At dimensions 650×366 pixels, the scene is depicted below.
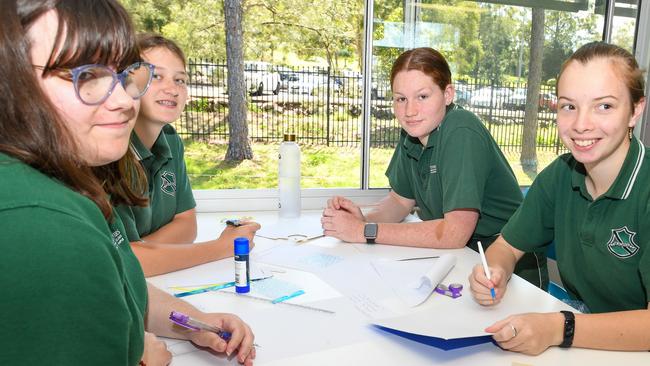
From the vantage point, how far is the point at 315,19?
538 cm

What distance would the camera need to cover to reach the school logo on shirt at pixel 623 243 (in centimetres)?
122

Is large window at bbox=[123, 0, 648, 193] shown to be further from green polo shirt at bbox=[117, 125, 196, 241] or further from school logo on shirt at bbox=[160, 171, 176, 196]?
school logo on shirt at bbox=[160, 171, 176, 196]

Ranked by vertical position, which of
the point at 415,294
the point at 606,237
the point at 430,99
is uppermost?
the point at 430,99

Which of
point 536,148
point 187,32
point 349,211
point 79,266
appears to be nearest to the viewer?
point 79,266

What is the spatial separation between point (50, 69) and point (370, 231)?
1.32 metres

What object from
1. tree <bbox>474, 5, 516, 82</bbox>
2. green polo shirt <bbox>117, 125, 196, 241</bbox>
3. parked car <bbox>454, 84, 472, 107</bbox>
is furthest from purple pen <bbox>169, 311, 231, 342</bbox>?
tree <bbox>474, 5, 516, 82</bbox>

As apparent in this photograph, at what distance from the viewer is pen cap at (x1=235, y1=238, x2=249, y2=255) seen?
49.0 inches

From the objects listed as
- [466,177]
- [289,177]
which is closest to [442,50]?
[289,177]

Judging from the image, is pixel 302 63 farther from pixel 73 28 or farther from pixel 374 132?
pixel 73 28

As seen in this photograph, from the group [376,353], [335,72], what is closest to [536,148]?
[335,72]

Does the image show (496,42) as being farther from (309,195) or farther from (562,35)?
(309,195)

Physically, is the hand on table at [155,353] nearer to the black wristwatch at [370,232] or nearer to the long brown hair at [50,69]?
the long brown hair at [50,69]

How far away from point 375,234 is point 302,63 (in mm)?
4074

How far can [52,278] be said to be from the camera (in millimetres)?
503
